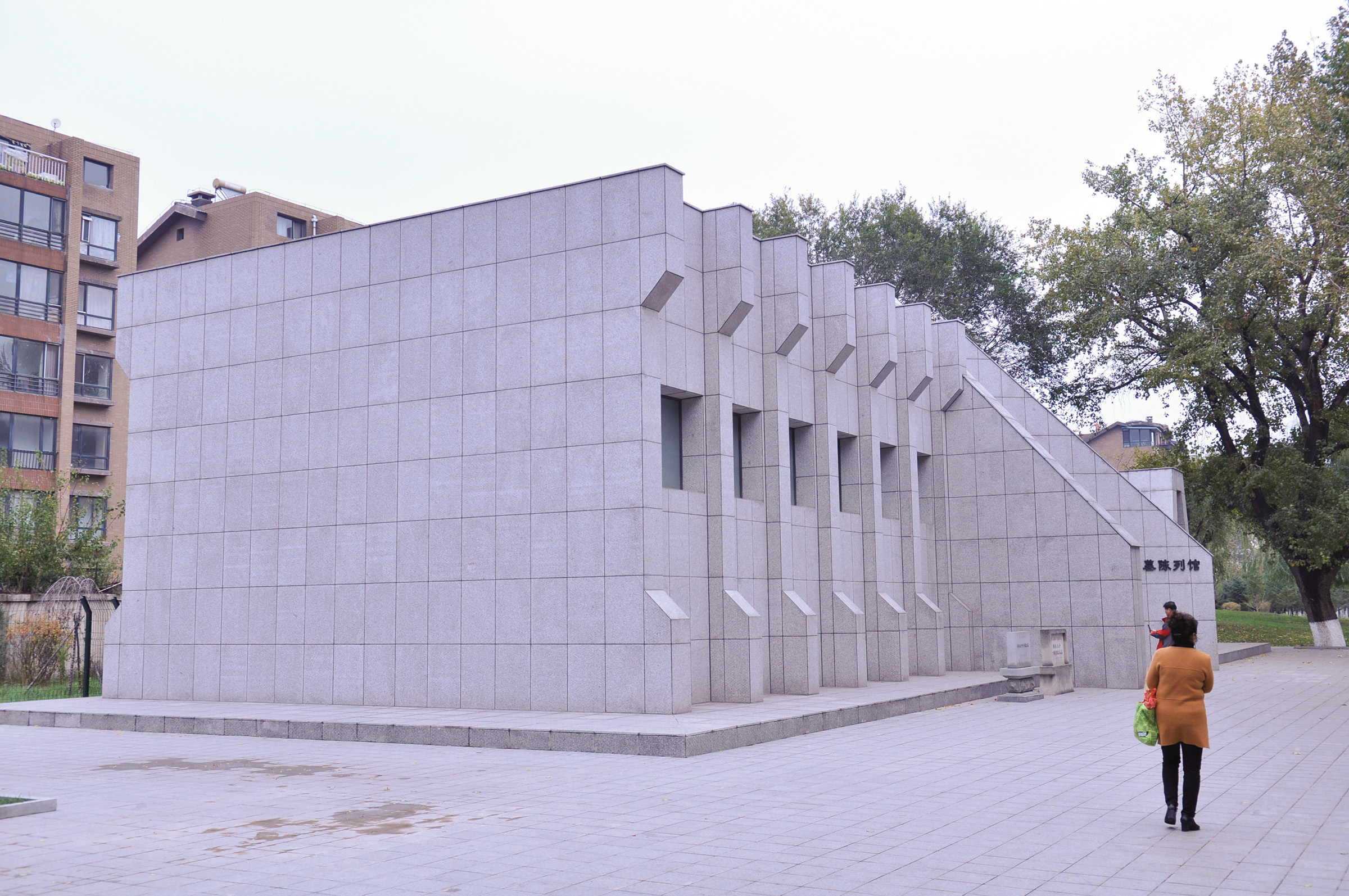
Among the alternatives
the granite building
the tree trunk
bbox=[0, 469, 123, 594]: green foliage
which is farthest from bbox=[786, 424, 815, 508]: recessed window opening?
the tree trunk

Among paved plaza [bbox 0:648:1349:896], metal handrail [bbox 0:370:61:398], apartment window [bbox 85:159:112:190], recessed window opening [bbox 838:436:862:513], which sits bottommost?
paved plaza [bbox 0:648:1349:896]

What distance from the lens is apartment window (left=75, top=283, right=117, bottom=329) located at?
44134 mm

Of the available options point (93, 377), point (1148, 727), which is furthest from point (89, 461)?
point (1148, 727)

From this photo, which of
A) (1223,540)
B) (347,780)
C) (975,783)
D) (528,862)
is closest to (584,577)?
(347,780)

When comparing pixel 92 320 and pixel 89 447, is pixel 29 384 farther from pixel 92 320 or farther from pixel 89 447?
pixel 92 320

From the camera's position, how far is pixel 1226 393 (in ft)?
114

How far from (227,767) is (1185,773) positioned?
33.8ft

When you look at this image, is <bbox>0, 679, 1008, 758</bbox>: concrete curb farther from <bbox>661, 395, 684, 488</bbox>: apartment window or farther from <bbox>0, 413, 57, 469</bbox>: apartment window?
<bbox>0, 413, 57, 469</bbox>: apartment window

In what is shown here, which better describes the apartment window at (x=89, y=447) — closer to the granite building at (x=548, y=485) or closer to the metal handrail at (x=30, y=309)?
the metal handrail at (x=30, y=309)

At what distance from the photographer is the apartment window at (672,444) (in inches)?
727

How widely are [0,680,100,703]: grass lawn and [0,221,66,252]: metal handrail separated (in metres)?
23.6

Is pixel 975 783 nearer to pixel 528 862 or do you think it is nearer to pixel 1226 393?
pixel 528 862

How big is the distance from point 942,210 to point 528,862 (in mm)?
43120

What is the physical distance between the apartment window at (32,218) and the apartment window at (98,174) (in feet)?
8.18
